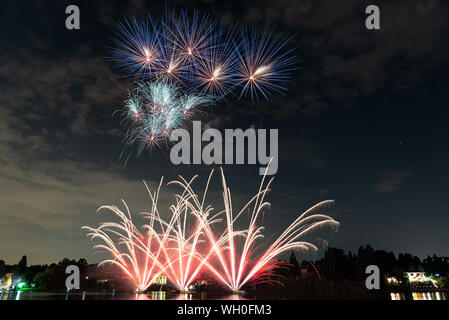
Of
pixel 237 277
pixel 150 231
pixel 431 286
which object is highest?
pixel 150 231

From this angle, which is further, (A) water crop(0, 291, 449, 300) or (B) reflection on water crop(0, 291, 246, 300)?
(A) water crop(0, 291, 449, 300)

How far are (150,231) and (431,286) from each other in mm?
157035

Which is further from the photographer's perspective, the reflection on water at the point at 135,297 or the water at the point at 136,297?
the water at the point at 136,297

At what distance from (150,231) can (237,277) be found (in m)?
15.3

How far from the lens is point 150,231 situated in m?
46.2

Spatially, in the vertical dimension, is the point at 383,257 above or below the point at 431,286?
above
